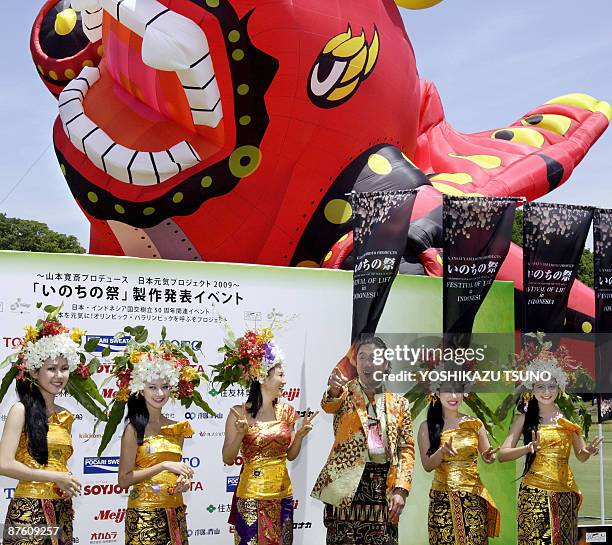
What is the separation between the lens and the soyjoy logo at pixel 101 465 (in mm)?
4559

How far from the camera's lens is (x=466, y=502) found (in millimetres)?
4156

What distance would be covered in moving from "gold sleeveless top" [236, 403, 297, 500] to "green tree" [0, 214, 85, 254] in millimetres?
24453

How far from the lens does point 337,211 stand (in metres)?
6.59

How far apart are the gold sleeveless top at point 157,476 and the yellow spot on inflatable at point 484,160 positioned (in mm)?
5301

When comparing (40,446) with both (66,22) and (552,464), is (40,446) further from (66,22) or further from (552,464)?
(66,22)

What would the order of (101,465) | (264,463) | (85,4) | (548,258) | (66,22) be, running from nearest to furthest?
(264,463) → (101,465) → (548,258) → (85,4) → (66,22)

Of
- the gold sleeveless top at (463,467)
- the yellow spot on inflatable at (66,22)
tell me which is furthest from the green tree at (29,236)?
the gold sleeveless top at (463,467)

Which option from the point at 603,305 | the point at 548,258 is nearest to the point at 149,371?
the point at 548,258

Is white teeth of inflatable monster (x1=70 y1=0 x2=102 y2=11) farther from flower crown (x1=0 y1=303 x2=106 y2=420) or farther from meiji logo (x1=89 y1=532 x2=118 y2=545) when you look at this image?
meiji logo (x1=89 y1=532 x2=118 y2=545)

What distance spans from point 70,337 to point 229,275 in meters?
1.19

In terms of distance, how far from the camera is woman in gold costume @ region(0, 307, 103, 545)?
3.59m

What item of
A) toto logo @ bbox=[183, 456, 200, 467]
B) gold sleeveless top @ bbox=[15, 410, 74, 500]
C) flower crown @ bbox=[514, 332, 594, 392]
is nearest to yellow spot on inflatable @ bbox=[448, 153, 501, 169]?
flower crown @ bbox=[514, 332, 594, 392]

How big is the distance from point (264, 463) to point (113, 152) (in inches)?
133

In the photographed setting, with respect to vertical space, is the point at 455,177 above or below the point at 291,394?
above
